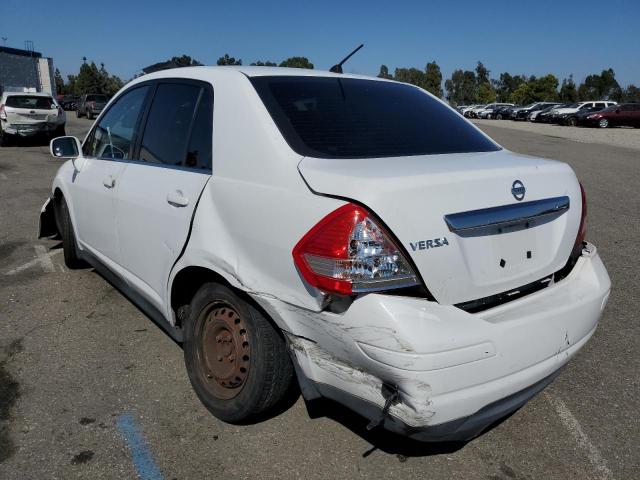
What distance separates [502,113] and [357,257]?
175ft

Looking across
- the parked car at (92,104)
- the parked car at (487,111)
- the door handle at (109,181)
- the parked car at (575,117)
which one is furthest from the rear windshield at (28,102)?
the parked car at (487,111)

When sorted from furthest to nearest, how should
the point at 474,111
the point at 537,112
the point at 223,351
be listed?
the point at 474,111, the point at 537,112, the point at 223,351

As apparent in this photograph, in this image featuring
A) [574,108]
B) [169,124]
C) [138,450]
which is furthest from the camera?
[574,108]

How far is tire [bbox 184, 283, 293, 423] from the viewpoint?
7.87ft

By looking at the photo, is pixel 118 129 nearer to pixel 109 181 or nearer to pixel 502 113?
pixel 109 181

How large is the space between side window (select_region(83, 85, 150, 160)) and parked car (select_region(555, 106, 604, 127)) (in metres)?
36.2

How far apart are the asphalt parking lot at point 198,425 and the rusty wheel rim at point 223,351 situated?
21cm

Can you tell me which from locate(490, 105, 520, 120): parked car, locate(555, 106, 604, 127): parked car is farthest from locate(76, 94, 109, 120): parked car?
locate(490, 105, 520, 120): parked car

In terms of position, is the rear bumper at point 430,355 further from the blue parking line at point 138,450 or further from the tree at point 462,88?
the tree at point 462,88

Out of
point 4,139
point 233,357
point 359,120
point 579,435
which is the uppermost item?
point 359,120

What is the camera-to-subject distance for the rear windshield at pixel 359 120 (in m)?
2.42

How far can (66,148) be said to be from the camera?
4.20m

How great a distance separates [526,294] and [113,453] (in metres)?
1.99

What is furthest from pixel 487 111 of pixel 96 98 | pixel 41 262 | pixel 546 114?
pixel 41 262
